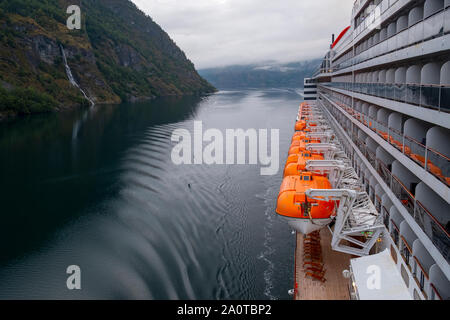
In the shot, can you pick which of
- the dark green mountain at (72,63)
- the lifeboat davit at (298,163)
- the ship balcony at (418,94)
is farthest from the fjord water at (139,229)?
the dark green mountain at (72,63)

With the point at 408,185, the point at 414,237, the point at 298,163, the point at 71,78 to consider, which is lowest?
the point at 414,237

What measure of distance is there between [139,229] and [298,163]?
867 centimetres

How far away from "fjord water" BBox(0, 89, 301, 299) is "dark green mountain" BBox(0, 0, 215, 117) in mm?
42026

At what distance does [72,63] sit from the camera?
3718 inches

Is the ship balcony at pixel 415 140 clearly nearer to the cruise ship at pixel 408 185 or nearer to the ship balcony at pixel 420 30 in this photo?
the cruise ship at pixel 408 185

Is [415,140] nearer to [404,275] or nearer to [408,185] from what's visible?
[408,185]

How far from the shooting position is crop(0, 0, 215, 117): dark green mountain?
72.2 metres

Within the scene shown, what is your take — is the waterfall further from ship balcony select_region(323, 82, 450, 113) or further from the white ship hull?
ship balcony select_region(323, 82, 450, 113)

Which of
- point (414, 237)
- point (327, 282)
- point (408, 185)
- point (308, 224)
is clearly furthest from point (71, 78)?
point (414, 237)

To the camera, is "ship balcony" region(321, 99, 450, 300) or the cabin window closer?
"ship balcony" region(321, 99, 450, 300)

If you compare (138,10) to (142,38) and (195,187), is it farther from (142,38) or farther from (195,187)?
(195,187)

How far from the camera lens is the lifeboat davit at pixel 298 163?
18.3 metres

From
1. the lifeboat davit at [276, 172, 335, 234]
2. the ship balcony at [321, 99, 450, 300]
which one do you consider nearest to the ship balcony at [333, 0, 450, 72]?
the ship balcony at [321, 99, 450, 300]

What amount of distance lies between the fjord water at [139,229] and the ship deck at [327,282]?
4.46 feet
